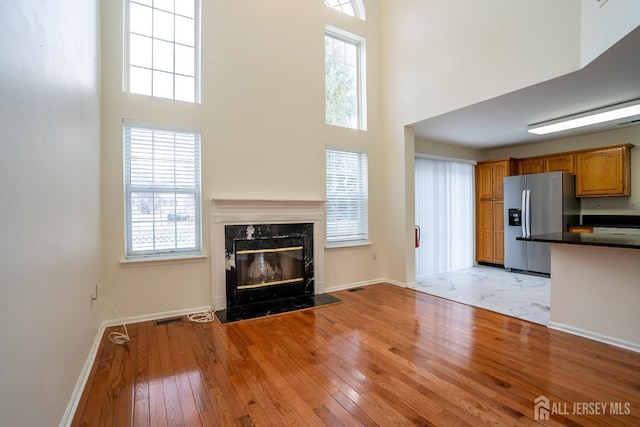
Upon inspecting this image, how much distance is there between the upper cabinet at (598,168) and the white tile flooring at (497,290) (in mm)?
1783

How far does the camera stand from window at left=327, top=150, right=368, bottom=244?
468 cm

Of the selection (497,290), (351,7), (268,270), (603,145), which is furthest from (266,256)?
(603,145)

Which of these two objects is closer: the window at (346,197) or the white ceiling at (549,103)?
the white ceiling at (549,103)

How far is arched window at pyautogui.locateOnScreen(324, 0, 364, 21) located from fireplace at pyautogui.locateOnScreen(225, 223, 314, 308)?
3820mm

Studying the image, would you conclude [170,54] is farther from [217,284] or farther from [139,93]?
[217,284]

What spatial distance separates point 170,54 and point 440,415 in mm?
4524

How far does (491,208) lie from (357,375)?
5.60 m

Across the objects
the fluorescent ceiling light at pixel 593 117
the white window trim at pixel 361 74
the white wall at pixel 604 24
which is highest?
the white window trim at pixel 361 74

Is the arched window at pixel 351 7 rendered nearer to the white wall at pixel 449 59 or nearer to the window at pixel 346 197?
the white wall at pixel 449 59

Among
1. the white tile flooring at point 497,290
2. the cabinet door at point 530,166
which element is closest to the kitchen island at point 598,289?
the white tile flooring at point 497,290

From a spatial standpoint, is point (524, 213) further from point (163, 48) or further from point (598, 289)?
point (163, 48)

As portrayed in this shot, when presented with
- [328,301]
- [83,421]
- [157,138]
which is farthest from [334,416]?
[157,138]

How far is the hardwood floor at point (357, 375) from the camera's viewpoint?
178 centimetres

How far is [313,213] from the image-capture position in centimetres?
436
